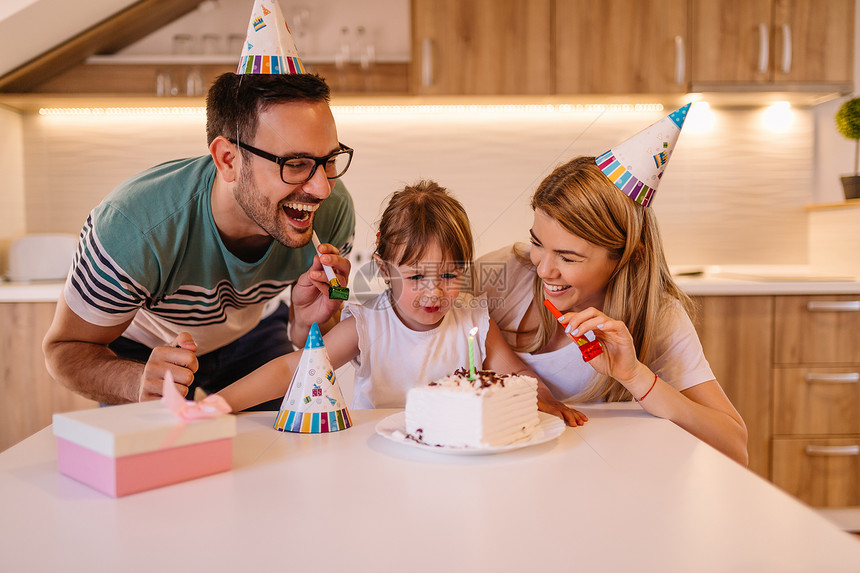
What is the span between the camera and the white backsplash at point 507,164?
1011 millimetres

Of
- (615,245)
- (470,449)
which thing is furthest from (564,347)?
(470,449)

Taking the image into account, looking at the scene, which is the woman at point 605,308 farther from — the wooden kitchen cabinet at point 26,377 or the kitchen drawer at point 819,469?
the wooden kitchen cabinet at point 26,377

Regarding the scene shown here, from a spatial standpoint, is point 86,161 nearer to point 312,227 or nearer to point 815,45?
point 312,227

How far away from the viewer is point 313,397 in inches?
35.4

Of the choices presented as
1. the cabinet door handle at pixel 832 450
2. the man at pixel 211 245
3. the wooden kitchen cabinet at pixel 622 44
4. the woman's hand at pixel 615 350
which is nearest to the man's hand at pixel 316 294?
the man at pixel 211 245

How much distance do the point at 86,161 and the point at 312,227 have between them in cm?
74

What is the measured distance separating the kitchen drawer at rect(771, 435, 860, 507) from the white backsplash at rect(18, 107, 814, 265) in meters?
0.73

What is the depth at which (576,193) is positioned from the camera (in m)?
1.05

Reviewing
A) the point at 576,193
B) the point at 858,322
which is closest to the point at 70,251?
the point at 576,193

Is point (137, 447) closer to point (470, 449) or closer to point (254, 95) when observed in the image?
point (470, 449)

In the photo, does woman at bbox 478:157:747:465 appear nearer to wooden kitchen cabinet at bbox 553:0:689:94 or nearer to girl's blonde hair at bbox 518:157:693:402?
girl's blonde hair at bbox 518:157:693:402

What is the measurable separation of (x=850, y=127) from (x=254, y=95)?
2.23m

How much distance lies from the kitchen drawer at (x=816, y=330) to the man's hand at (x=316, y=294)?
5.64 feet

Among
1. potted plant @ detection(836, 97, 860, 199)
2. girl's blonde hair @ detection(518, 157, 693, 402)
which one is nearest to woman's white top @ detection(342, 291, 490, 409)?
girl's blonde hair @ detection(518, 157, 693, 402)
